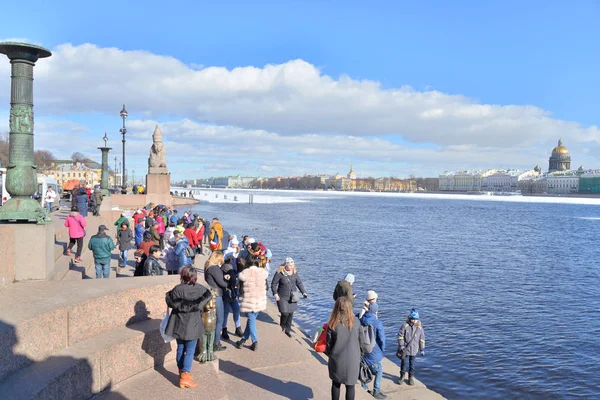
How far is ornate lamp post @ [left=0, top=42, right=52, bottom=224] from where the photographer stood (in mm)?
6578

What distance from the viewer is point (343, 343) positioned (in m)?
4.78

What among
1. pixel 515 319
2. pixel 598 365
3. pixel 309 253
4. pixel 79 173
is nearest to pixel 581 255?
pixel 309 253

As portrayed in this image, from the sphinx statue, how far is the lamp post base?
2925 cm

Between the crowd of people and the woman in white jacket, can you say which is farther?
the woman in white jacket

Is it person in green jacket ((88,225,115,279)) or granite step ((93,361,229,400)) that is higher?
person in green jacket ((88,225,115,279))

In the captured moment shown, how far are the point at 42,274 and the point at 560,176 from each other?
19592 cm

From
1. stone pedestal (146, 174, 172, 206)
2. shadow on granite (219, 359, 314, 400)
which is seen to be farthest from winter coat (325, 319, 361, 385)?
stone pedestal (146, 174, 172, 206)

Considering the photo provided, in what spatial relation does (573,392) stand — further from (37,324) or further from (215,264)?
(37,324)

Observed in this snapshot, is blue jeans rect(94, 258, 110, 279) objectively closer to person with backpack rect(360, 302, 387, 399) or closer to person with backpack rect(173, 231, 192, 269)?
person with backpack rect(173, 231, 192, 269)

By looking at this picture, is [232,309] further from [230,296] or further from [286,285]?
[286,285]

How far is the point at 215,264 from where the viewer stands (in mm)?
7113

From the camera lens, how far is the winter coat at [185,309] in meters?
5.02

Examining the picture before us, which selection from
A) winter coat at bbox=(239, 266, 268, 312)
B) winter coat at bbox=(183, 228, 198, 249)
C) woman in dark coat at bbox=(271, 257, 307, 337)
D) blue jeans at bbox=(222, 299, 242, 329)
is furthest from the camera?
winter coat at bbox=(183, 228, 198, 249)

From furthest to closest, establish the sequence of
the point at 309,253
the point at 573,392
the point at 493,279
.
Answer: the point at 309,253, the point at 493,279, the point at 573,392
